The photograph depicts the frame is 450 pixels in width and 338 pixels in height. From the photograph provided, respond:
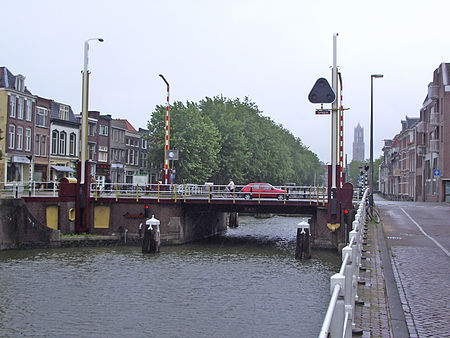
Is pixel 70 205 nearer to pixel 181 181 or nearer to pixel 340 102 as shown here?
pixel 340 102

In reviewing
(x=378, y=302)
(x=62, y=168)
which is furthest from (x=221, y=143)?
(x=378, y=302)

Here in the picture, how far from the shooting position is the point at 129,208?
117 feet

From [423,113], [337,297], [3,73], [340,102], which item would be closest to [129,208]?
[340,102]

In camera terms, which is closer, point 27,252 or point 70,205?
point 27,252

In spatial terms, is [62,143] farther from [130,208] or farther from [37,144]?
[130,208]

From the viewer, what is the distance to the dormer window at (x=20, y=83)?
53906mm

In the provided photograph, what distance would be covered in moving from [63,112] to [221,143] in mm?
18402

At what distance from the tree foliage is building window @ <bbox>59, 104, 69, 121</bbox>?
10.7 meters

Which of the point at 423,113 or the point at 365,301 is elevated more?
the point at 423,113

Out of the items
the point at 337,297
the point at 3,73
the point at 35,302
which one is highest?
the point at 3,73

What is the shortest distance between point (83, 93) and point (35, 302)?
19.3 meters

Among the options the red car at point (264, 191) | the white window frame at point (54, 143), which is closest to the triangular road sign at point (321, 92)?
the red car at point (264, 191)

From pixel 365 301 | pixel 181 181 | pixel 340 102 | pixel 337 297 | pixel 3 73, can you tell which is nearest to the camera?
pixel 337 297

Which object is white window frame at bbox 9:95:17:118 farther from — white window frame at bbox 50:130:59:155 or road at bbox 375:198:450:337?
road at bbox 375:198:450:337
